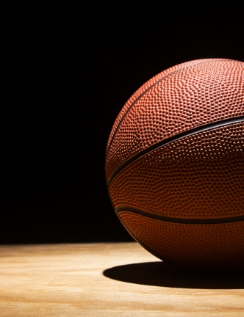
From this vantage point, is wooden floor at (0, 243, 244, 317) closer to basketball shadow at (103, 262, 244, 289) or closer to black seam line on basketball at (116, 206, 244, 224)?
basketball shadow at (103, 262, 244, 289)

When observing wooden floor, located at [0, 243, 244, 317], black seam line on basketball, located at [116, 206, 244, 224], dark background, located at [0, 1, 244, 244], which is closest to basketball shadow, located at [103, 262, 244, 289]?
wooden floor, located at [0, 243, 244, 317]

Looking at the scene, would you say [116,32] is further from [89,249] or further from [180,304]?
[180,304]

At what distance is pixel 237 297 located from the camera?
1080 millimetres

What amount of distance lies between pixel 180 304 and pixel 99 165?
6.96 ft

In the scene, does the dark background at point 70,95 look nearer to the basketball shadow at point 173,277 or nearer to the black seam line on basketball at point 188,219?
the basketball shadow at point 173,277

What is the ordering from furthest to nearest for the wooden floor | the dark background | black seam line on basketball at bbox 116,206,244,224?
the dark background, black seam line on basketball at bbox 116,206,244,224, the wooden floor

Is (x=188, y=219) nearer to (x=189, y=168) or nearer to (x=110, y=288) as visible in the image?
(x=189, y=168)

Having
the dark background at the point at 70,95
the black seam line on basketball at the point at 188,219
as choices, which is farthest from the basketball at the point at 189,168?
the dark background at the point at 70,95

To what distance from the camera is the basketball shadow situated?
1.24 metres

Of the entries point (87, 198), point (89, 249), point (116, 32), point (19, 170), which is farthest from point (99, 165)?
point (89, 249)

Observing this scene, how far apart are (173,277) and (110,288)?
22 cm

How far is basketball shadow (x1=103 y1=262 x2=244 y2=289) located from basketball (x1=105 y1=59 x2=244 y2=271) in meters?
0.04

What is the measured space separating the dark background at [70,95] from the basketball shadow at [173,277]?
53.5 inches

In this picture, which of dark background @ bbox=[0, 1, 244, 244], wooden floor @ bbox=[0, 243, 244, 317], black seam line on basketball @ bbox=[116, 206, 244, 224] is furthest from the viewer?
dark background @ bbox=[0, 1, 244, 244]
